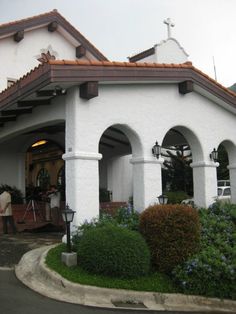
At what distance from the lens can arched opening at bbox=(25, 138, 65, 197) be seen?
63.5ft

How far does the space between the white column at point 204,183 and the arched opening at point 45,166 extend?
815 cm

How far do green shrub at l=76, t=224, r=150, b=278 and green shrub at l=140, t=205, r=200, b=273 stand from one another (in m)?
0.30

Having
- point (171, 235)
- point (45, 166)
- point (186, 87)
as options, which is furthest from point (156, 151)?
point (45, 166)

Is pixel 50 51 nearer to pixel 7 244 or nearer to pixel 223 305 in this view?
pixel 7 244

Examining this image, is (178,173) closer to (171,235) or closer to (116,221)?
(116,221)

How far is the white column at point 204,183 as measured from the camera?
11.5 meters

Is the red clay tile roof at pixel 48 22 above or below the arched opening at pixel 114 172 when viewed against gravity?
above

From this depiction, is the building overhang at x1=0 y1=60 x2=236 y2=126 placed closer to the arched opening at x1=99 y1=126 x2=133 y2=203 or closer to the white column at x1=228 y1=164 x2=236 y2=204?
the white column at x1=228 y1=164 x2=236 y2=204

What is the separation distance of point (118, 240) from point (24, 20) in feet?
36.7

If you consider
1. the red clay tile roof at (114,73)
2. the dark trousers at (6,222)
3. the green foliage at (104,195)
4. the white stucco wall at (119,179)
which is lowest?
the dark trousers at (6,222)

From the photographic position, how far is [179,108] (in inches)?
433

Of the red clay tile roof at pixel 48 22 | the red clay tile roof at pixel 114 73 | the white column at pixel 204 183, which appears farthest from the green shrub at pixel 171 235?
the red clay tile roof at pixel 48 22

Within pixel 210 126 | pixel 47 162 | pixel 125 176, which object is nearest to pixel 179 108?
pixel 210 126

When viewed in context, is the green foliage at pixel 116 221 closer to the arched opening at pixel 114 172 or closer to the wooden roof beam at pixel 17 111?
the wooden roof beam at pixel 17 111
